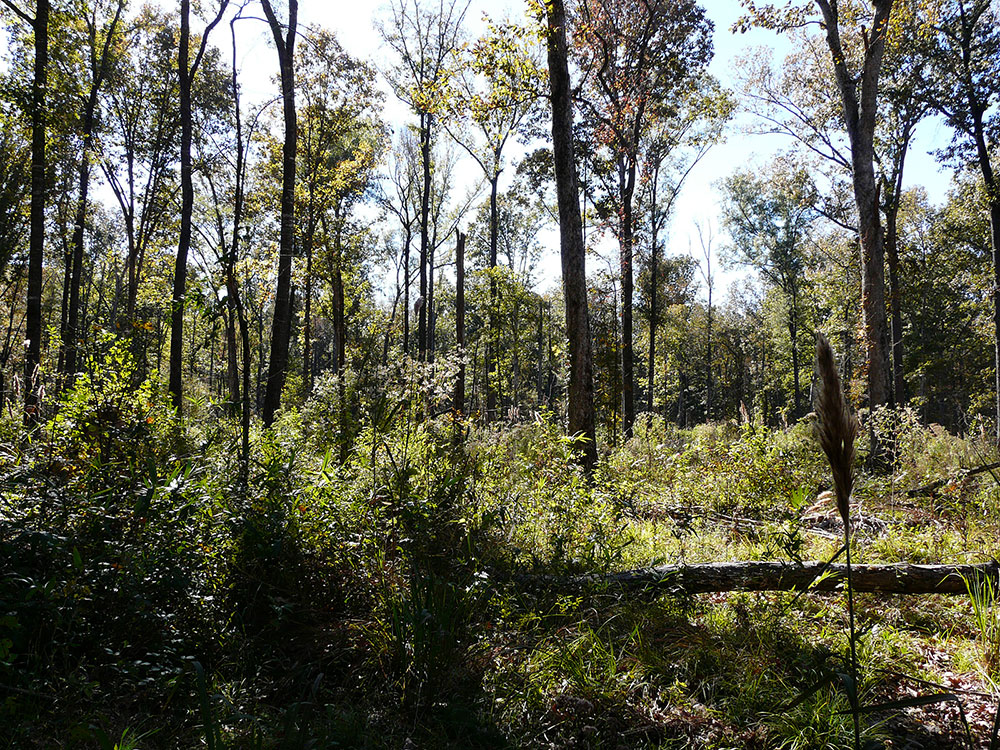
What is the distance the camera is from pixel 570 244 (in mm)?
7980

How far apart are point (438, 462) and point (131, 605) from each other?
3.07 m

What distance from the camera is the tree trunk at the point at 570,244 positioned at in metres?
7.68

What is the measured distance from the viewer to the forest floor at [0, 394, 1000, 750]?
234 cm

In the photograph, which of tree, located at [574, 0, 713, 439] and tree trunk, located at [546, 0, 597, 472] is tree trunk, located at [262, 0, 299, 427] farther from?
tree, located at [574, 0, 713, 439]

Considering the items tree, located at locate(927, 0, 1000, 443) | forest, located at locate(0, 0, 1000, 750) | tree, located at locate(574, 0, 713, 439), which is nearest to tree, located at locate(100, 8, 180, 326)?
forest, located at locate(0, 0, 1000, 750)

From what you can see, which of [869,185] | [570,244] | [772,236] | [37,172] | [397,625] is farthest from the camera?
Result: [772,236]

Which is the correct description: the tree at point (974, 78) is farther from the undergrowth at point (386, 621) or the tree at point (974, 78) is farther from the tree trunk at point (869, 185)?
the undergrowth at point (386, 621)

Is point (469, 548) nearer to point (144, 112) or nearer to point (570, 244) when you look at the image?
point (570, 244)

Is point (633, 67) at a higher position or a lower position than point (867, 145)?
higher

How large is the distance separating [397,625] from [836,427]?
91.0 inches

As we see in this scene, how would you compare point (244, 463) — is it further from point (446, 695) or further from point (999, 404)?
point (999, 404)

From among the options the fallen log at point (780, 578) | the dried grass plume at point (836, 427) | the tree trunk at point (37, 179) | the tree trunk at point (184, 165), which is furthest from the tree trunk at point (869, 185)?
the tree trunk at point (37, 179)

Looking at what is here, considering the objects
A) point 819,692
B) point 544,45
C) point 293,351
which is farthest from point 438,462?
point 293,351

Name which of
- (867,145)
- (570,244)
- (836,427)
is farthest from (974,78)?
(836,427)
